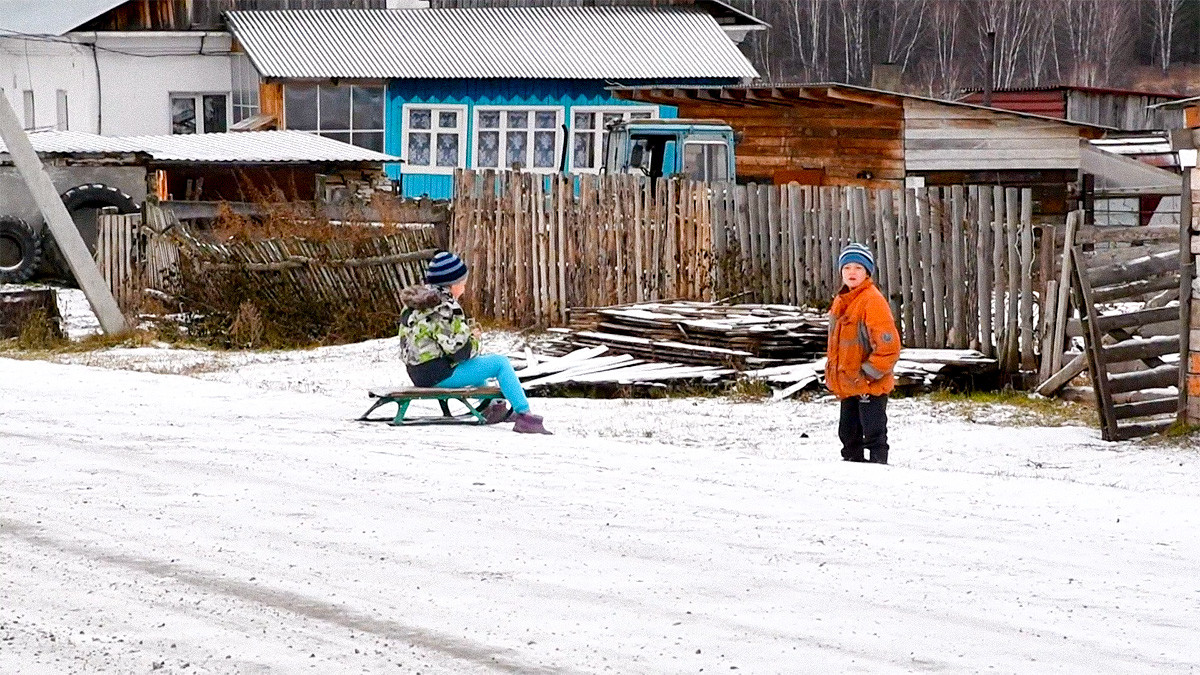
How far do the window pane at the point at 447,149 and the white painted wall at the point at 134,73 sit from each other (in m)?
4.37

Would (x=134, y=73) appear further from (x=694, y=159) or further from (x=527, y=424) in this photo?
(x=527, y=424)

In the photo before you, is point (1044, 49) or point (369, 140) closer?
point (369, 140)

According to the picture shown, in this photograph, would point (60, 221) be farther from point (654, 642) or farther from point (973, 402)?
point (654, 642)

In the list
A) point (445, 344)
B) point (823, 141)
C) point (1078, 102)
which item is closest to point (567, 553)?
point (445, 344)

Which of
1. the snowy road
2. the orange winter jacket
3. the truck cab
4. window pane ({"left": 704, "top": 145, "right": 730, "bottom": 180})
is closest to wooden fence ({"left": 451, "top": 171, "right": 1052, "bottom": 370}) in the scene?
the snowy road

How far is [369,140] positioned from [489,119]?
2269 millimetres

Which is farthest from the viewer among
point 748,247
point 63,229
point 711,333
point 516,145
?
point 516,145

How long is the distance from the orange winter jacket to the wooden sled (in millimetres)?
1998

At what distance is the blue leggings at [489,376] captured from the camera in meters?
10.7

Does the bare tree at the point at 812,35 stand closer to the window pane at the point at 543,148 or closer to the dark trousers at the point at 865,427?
the window pane at the point at 543,148

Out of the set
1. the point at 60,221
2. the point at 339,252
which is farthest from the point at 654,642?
the point at 60,221

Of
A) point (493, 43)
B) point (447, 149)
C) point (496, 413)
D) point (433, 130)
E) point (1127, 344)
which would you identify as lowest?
point (496, 413)

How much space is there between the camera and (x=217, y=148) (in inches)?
1131

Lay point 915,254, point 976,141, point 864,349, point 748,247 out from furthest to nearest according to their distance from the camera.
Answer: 1. point 976,141
2. point 748,247
3. point 915,254
4. point 864,349
